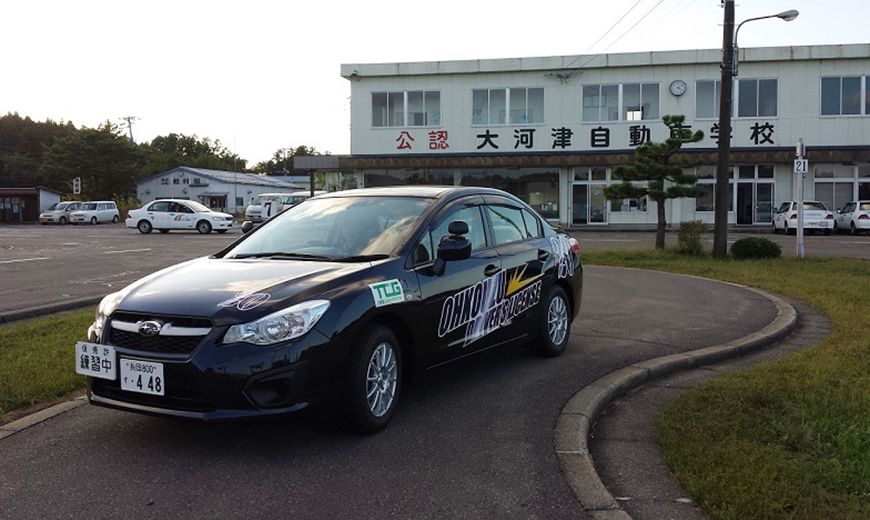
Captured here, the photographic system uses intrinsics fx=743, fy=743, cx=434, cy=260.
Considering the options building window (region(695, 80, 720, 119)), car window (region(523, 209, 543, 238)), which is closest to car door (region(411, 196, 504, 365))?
car window (region(523, 209, 543, 238))

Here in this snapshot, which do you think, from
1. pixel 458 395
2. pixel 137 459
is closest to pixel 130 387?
pixel 137 459

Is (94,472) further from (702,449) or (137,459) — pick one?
(702,449)

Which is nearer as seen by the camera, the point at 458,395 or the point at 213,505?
the point at 213,505

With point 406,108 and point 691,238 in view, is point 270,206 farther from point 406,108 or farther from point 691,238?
point 691,238

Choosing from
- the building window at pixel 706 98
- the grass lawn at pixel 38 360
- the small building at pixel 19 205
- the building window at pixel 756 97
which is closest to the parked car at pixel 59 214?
the small building at pixel 19 205

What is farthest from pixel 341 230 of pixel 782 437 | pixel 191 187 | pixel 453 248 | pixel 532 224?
pixel 191 187

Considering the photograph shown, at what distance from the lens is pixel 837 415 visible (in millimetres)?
4629

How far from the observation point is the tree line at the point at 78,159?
67.1m

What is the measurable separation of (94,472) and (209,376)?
85 centimetres

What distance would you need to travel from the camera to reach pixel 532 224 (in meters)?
6.96

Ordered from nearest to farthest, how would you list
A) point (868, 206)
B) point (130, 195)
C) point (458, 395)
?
point (458, 395) < point (868, 206) < point (130, 195)

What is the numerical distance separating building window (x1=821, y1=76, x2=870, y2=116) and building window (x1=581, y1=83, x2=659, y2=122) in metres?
7.67

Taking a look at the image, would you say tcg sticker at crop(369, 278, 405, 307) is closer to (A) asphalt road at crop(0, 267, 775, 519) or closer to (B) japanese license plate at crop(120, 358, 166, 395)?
(A) asphalt road at crop(0, 267, 775, 519)

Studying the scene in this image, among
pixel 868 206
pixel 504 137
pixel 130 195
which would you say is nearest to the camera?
pixel 868 206
